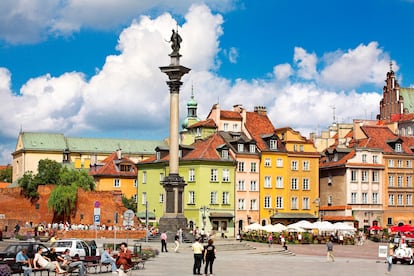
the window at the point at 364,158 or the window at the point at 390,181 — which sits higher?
the window at the point at 364,158

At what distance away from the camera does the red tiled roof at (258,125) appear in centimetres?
8825

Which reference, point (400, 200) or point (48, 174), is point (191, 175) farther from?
point (48, 174)

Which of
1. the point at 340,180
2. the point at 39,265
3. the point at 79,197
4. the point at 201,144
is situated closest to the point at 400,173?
the point at 340,180

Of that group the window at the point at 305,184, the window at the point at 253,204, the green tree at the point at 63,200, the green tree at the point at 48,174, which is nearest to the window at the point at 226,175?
the window at the point at 253,204

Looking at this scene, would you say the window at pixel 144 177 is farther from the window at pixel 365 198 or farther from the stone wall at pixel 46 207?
the window at pixel 365 198

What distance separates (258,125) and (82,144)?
244ft

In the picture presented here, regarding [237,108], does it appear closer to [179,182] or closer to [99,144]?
[179,182]

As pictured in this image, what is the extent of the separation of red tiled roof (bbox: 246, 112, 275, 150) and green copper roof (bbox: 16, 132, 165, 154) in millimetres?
62411

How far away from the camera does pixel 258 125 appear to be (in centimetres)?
9025

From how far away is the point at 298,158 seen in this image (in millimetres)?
88000

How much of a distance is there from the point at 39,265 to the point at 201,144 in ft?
186

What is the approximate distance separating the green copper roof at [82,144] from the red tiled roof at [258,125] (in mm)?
62411

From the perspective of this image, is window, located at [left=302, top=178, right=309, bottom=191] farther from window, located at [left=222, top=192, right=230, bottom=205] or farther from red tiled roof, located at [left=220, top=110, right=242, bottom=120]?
red tiled roof, located at [left=220, top=110, right=242, bottom=120]

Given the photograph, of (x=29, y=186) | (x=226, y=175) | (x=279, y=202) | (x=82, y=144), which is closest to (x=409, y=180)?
(x=279, y=202)
